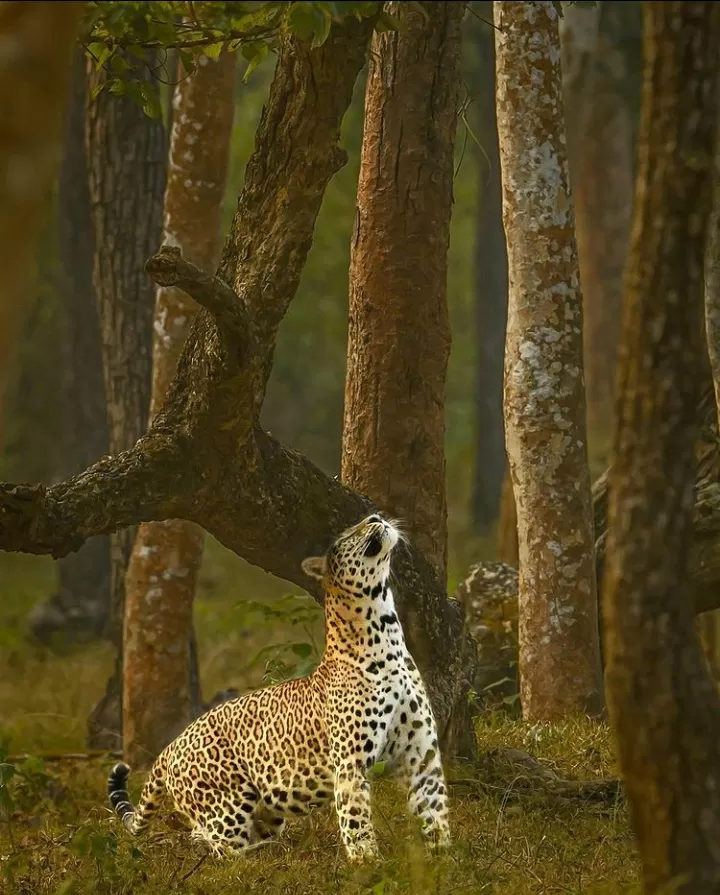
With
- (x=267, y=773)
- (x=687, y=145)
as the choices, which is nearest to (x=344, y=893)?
(x=267, y=773)

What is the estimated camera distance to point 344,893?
5590mm

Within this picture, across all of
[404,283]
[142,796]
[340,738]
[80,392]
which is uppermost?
[80,392]

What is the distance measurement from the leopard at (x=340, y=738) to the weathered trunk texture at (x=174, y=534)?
8.81 feet

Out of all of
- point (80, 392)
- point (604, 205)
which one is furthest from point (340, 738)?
point (604, 205)

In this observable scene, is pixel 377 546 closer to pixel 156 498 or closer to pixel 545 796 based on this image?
pixel 156 498

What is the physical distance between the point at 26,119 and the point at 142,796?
4.37 meters

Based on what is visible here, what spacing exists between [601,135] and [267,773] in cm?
1447

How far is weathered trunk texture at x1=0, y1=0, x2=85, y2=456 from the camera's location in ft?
11.7

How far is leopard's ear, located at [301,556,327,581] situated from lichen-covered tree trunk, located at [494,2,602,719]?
2.02 m

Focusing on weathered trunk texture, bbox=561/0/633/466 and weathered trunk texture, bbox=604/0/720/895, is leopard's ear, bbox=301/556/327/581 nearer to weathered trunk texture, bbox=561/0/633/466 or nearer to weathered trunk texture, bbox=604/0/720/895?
weathered trunk texture, bbox=604/0/720/895

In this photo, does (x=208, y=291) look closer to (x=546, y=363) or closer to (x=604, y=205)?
(x=546, y=363)

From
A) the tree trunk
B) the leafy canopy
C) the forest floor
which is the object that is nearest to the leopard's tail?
the forest floor

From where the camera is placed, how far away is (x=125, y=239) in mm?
11602

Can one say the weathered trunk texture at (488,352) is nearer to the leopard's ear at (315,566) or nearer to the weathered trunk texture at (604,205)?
the weathered trunk texture at (604,205)
